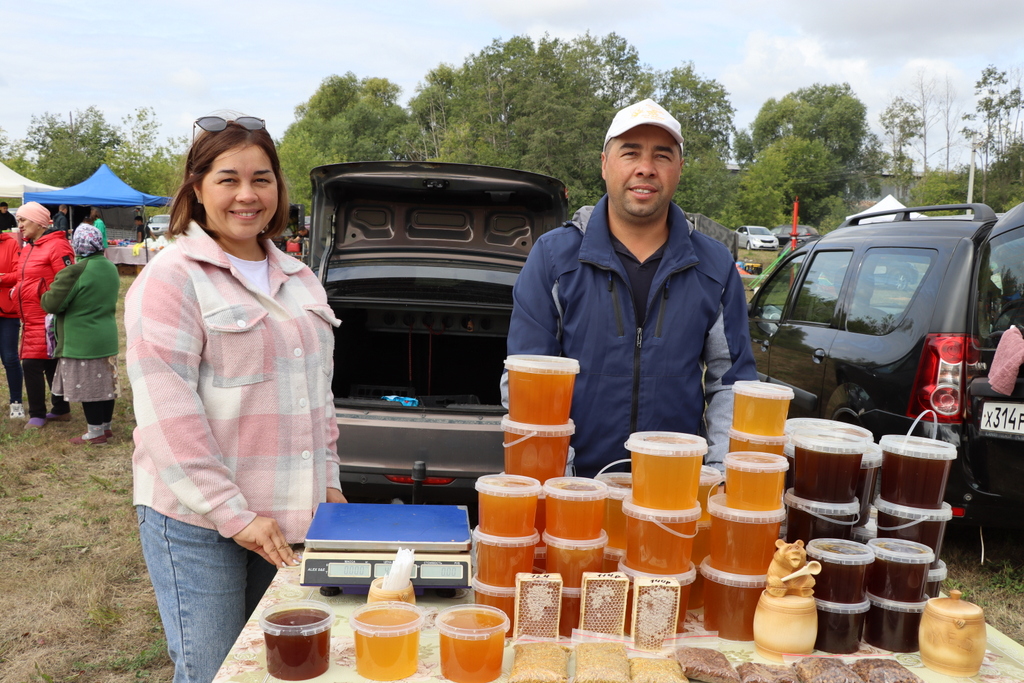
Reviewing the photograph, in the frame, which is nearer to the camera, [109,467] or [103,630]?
[103,630]

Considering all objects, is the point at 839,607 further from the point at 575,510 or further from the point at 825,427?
the point at 575,510

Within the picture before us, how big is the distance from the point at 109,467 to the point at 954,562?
628cm

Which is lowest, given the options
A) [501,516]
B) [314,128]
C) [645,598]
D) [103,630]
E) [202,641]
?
[103,630]

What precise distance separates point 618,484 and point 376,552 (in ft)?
2.07

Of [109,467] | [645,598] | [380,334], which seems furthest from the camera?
[109,467]

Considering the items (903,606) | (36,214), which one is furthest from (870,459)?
(36,214)

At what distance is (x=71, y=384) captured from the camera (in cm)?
675

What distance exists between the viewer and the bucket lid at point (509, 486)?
5.79 feet

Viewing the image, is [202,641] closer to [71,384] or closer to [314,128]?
[71,384]

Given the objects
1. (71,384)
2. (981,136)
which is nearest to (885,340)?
(71,384)

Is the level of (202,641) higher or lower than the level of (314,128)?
lower

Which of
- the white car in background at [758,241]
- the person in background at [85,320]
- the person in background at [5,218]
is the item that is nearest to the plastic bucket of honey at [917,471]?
the person in background at [85,320]

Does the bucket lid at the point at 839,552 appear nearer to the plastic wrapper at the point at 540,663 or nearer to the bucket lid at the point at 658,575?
the bucket lid at the point at 658,575

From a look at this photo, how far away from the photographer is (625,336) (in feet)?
8.23
